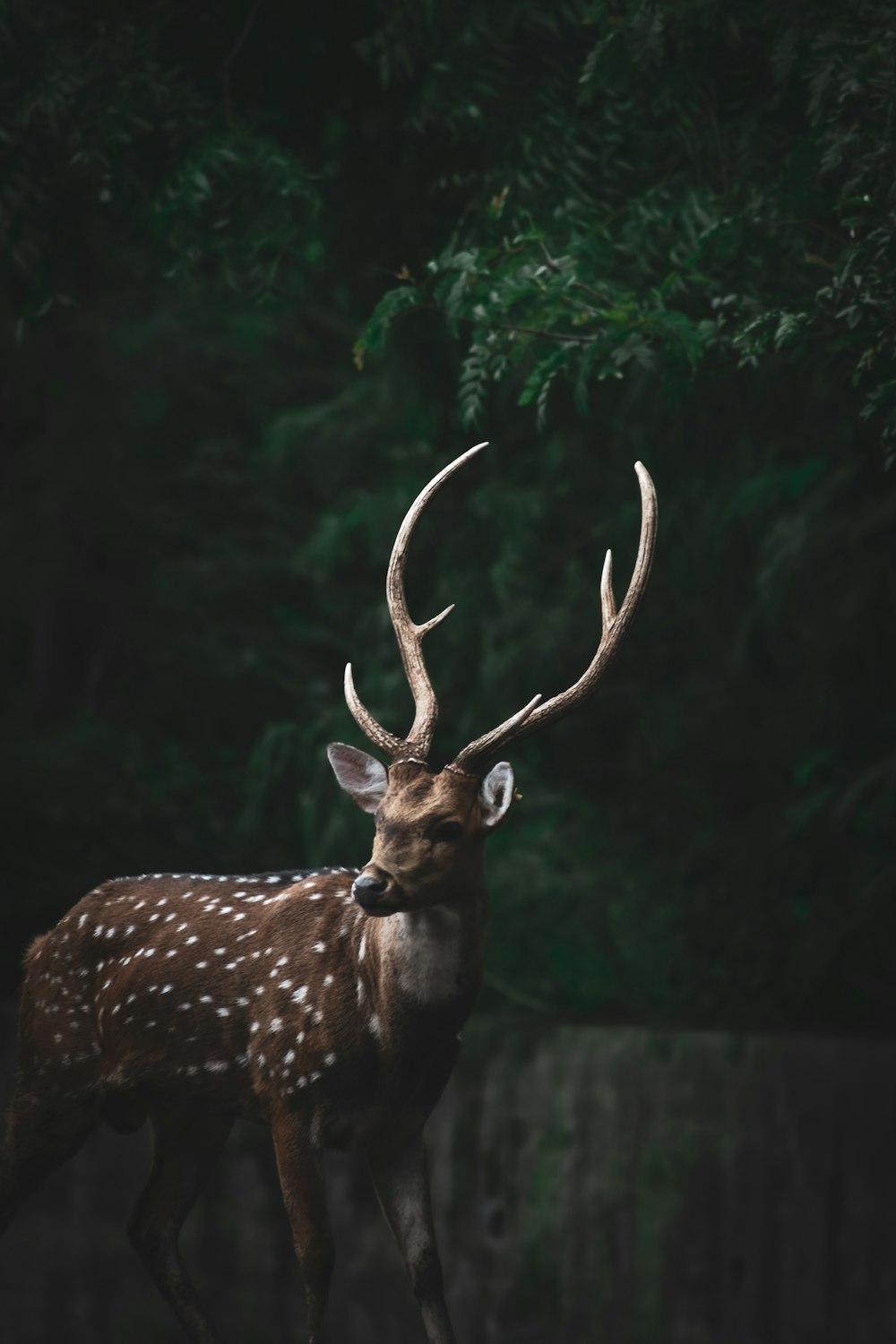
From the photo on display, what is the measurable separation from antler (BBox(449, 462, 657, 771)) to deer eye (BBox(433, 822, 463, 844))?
14cm

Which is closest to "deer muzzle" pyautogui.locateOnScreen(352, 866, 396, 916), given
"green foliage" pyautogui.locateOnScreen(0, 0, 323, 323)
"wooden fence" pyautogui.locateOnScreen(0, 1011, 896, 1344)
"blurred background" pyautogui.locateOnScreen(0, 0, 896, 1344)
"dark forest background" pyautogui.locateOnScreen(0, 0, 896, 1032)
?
"dark forest background" pyautogui.locateOnScreen(0, 0, 896, 1032)

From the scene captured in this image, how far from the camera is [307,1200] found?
4352mm

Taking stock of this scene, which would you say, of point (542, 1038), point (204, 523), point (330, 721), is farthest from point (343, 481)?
point (542, 1038)

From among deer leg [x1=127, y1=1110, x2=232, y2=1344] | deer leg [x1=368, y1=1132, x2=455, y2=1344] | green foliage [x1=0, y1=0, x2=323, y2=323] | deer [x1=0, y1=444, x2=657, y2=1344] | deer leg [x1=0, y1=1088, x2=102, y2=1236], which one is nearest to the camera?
deer [x1=0, y1=444, x2=657, y2=1344]

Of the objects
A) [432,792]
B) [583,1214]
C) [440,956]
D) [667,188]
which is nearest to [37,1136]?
[440,956]

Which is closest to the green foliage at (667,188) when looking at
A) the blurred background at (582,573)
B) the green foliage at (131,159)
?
the blurred background at (582,573)

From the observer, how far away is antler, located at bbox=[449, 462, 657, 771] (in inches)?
167

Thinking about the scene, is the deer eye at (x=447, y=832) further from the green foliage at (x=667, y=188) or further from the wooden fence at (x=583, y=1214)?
the wooden fence at (x=583, y=1214)

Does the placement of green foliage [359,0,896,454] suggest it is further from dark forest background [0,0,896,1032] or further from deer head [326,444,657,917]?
deer head [326,444,657,917]

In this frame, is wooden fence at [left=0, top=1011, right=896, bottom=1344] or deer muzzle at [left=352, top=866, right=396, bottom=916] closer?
deer muzzle at [left=352, top=866, right=396, bottom=916]

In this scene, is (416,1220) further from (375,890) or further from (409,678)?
(409,678)

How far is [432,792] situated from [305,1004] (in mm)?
630

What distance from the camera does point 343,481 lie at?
10812mm

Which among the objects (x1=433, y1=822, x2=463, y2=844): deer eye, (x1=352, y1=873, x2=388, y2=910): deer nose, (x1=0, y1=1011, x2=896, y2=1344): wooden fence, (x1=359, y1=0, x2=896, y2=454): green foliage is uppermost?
(x1=359, y1=0, x2=896, y2=454): green foliage
